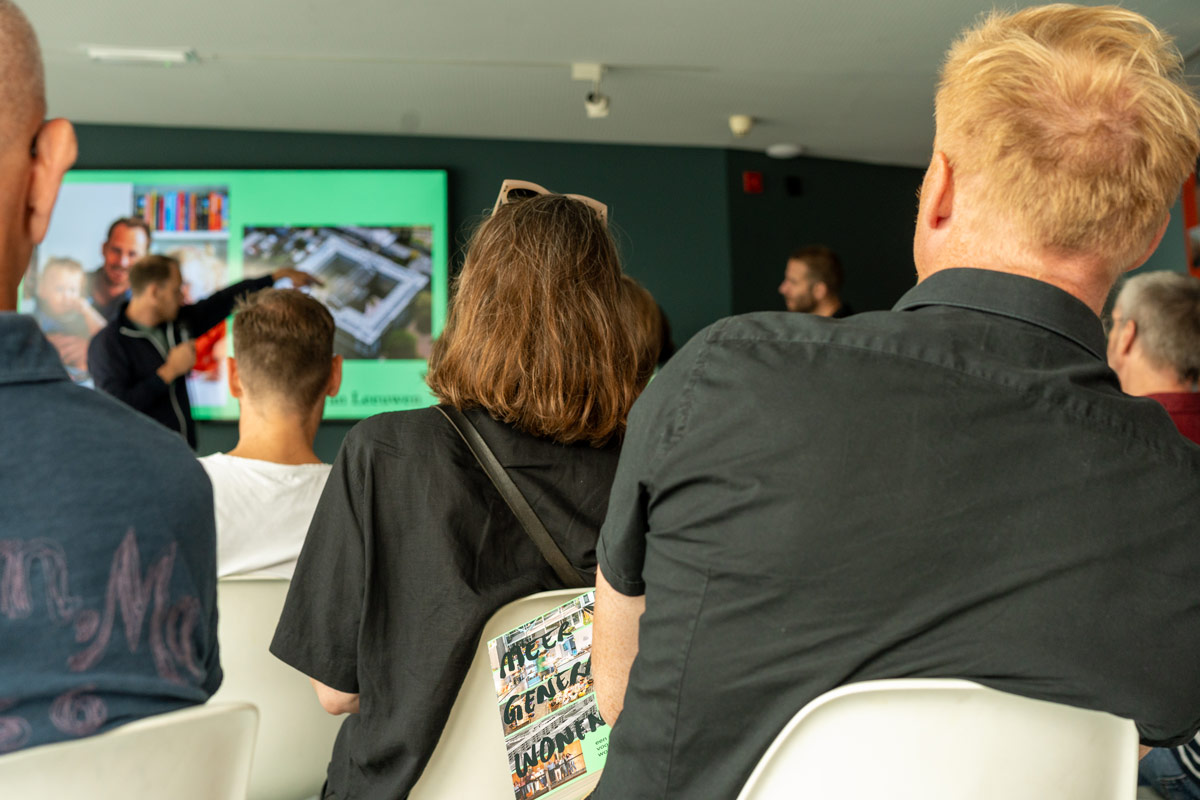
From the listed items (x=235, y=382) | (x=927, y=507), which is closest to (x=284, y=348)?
(x=235, y=382)

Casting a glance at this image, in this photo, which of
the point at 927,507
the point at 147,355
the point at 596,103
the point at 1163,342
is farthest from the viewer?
the point at 596,103

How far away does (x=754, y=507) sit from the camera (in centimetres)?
79

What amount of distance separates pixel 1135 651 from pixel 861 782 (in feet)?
0.87

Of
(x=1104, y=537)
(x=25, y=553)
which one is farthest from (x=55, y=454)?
(x=1104, y=537)

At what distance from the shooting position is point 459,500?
1.25 meters

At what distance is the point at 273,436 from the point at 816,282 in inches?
148

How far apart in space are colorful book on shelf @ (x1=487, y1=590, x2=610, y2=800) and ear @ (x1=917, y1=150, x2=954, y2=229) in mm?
577

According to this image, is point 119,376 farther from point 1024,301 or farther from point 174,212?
point 1024,301

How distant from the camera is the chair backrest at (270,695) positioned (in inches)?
60.1

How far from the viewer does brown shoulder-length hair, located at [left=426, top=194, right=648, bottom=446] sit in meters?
1.35

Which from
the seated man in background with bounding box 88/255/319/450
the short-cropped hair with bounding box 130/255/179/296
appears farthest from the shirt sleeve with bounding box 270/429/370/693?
the short-cropped hair with bounding box 130/255/179/296

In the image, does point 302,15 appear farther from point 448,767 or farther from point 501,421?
point 448,767

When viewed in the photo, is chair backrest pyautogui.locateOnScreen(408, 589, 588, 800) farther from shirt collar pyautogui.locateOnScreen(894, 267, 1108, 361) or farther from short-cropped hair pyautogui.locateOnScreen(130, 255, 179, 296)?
short-cropped hair pyautogui.locateOnScreen(130, 255, 179, 296)

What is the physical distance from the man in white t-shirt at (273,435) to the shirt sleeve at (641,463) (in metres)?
1.05
